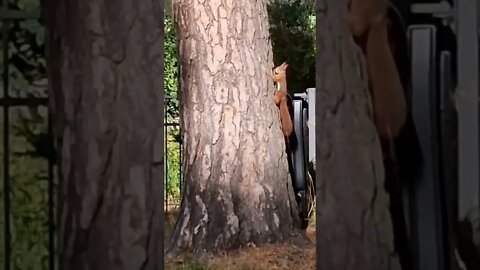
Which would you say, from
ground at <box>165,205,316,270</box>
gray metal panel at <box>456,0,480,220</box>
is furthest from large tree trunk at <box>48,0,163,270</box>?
ground at <box>165,205,316,270</box>

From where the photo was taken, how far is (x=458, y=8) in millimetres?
2873

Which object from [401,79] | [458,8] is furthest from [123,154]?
[458,8]

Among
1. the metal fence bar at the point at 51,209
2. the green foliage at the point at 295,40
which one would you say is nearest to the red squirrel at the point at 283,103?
the green foliage at the point at 295,40

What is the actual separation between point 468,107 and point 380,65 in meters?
0.32

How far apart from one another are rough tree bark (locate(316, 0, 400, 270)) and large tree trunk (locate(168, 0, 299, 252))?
2698mm

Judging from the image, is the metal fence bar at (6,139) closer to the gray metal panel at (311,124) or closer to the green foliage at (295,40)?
the gray metal panel at (311,124)

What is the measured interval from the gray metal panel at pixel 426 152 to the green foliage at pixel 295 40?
27.3 ft

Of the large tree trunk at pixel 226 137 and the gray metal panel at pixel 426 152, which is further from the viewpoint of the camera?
the large tree trunk at pixel 226 137

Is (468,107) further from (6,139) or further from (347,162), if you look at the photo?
(6,139)

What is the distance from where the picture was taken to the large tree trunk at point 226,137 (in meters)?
5.64

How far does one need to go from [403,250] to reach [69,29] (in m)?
1.37

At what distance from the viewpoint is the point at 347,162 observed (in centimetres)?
291

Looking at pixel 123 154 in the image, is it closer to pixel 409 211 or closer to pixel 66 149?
pixel 66 149

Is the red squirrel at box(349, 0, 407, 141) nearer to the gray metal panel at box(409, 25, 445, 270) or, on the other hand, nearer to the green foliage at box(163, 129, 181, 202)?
the gray metal panel at box(409, 25, 445, 270)
